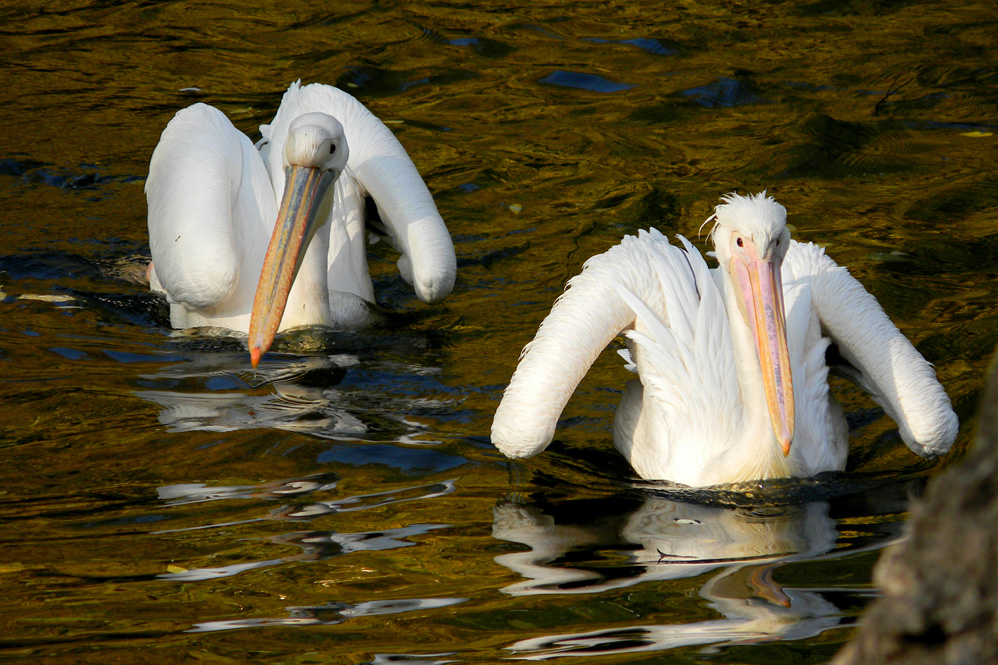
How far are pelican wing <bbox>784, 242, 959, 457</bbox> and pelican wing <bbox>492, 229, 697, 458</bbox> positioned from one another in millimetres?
474

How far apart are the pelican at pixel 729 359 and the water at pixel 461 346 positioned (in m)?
0.17

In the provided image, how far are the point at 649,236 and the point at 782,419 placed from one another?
1157 millimetres

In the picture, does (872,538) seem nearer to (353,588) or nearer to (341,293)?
(353,588)

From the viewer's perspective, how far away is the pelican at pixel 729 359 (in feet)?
12.5

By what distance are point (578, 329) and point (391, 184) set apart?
1.79 metres

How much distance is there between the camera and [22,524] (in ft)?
11.5

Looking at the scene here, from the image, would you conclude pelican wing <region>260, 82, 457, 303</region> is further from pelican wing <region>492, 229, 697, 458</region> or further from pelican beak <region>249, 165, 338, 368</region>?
pelican wing <region>492, 229, 697, 458</region>

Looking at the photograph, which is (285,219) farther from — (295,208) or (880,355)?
(880,355)

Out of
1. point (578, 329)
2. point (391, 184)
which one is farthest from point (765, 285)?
point (391, 184)

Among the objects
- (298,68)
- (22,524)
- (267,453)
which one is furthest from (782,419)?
(298,68)

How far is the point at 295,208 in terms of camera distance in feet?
16.0

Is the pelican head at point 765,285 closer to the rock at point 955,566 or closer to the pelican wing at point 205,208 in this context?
the pelican wing at point 205,208

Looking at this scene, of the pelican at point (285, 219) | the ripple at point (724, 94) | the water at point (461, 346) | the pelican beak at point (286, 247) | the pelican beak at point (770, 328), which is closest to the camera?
the water at point (461, 346)

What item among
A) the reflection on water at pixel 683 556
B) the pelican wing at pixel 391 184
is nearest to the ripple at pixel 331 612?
the reflection on water at pixel 683 556
